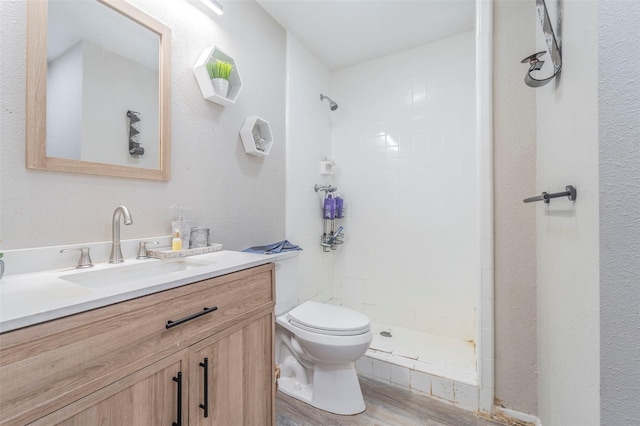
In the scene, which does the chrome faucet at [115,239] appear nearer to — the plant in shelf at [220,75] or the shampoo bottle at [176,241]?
the shampoo bottle at [176,241]

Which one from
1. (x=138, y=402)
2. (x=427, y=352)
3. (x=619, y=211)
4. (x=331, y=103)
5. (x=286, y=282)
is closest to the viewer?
(x=619, y=211)

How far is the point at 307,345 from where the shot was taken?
59.6 inches

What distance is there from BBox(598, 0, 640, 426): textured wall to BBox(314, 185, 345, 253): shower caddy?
1916mm

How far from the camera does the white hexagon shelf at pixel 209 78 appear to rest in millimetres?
1409

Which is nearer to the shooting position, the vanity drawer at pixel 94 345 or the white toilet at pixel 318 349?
the vanity drawer at pixel 94 345

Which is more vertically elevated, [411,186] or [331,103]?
[331,103]

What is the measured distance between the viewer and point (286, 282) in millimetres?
1722

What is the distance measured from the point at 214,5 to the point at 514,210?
6.26 ft

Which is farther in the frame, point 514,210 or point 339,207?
point 339,207

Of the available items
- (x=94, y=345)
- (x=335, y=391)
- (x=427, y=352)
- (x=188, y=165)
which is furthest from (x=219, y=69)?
(x=427, y=352)

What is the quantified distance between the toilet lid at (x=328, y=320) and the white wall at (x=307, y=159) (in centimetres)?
48

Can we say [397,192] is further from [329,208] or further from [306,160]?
[306,160]

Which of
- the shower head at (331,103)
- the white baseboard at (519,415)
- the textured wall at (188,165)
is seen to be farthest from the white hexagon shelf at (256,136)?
the white baseboard at (519,415)

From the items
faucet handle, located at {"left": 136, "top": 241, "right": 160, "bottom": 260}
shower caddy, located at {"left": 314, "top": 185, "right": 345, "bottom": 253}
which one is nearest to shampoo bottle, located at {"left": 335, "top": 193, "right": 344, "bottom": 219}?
shower caddy, located at {"left": 314, "top": 185, "right": 345, "bottom": 253}
